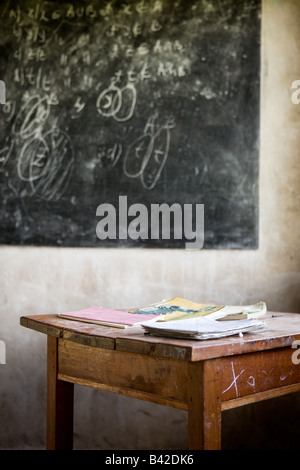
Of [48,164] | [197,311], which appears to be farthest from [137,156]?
[197,311]

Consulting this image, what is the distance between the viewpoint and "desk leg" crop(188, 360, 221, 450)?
1377 millimetres

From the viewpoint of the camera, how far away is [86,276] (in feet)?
9.65

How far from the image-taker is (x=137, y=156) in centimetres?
291

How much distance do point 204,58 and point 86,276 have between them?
1.31 meters

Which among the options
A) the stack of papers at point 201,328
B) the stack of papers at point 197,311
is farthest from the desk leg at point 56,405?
the stack of papers at point 201,328

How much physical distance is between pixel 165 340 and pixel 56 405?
0.62 metres

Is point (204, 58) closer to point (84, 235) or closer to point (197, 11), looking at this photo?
point (197, 11)

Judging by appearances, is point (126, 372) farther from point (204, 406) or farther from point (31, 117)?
point (31, 117)

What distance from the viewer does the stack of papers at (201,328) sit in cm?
145

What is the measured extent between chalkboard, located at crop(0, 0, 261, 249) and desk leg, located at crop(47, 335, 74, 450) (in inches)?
44.4

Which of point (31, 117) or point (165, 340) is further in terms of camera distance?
point (31, 117)

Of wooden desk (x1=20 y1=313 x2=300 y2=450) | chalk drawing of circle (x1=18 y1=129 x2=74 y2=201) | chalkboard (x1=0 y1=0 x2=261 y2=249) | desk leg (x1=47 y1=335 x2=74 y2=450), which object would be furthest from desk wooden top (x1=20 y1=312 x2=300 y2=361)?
chalk drawing of circle (x1=18 y1=129 x2=74 y2=201)

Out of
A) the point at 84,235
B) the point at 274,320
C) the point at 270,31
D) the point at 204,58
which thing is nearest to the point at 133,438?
the point at 84,235

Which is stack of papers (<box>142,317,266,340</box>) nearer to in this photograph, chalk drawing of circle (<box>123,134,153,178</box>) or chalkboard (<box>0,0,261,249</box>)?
chalkboard (<box>0,0,261,249</box>)
